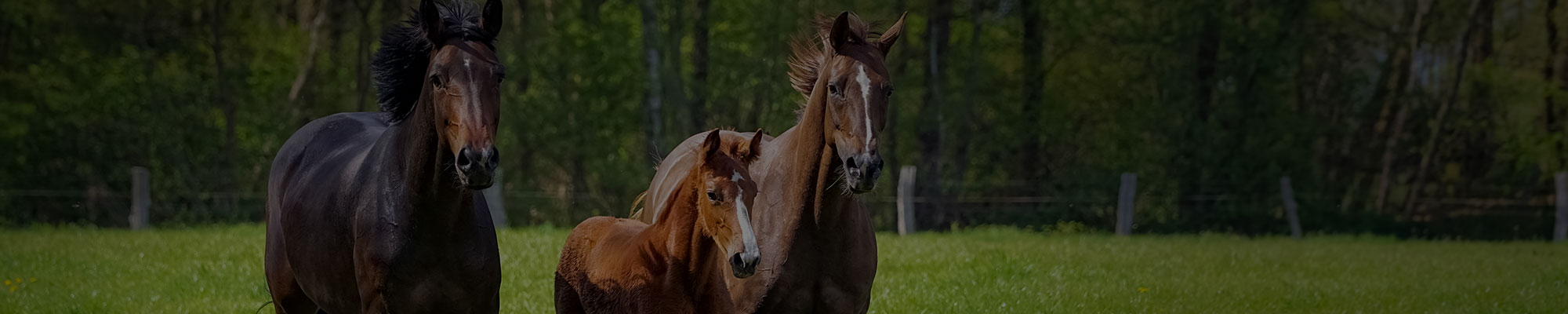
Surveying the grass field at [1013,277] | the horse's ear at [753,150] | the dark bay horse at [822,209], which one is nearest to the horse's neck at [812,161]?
the dark bay horse at [822,209]

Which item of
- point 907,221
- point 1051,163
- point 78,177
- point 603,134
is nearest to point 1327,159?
point 1051,163

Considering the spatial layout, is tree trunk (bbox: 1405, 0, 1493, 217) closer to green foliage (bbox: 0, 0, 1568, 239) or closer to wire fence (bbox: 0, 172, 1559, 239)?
green foliage (bbox: 0, 0, 1568, 239)

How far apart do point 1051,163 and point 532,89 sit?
8.80 m

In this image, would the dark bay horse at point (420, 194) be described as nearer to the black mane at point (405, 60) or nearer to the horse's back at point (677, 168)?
the black mane at point (405, 60)

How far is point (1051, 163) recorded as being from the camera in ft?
79.1

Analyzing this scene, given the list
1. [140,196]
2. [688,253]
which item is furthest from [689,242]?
[140,196]

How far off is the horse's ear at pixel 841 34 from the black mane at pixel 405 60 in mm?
1159

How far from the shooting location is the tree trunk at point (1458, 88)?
22188mm

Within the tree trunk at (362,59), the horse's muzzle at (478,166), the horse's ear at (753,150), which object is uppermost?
the horse's muzzle at (478,166)

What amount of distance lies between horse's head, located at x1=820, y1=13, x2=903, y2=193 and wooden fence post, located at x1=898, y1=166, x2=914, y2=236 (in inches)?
541

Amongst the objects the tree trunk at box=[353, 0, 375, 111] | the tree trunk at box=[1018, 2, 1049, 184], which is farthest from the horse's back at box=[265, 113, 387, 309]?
the tree trunk at box=[1018, 2, 1049, 184]

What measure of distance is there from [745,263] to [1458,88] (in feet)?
68.7

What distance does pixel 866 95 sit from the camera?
4738 millimetres

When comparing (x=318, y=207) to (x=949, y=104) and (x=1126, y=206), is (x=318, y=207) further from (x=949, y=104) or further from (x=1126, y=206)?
(x=949, y=104)
